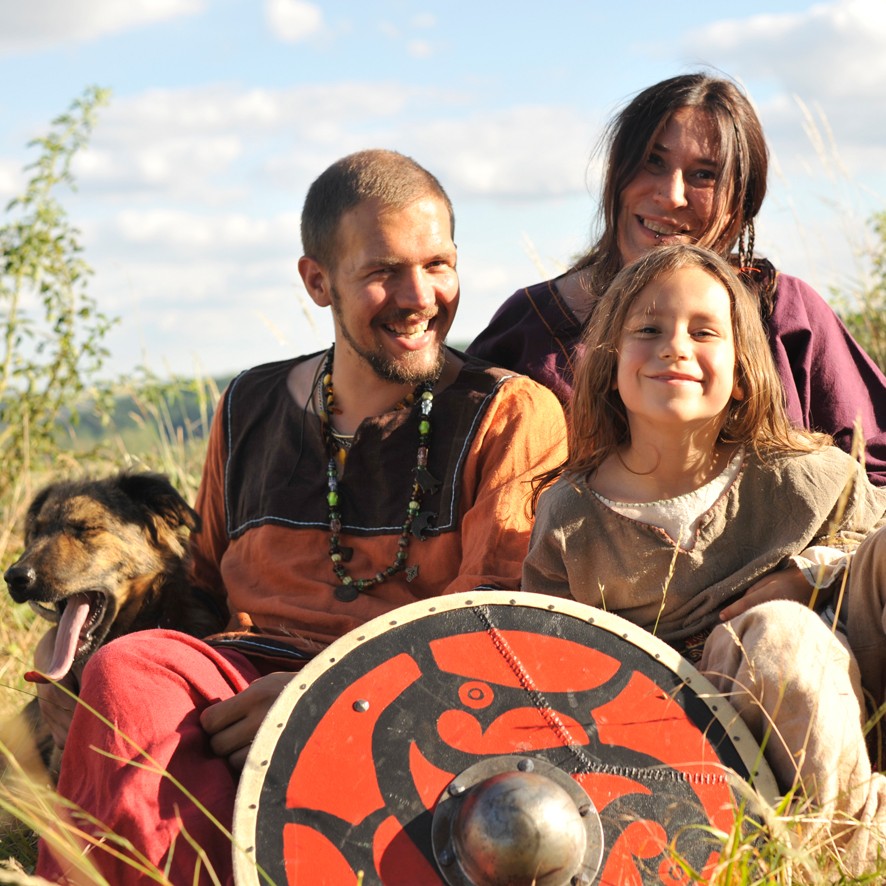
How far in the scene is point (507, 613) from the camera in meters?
2.70

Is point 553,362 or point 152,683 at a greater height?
point 553,362

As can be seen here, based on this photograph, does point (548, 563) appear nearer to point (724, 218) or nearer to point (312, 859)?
point (312, 859)

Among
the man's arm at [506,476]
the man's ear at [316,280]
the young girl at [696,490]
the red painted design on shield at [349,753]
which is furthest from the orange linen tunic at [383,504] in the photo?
the red painted design on shield at [349,753]

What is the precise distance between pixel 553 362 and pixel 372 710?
1.80 metres

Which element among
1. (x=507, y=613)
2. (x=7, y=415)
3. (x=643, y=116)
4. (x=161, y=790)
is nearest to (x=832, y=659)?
(x=507, y=613)

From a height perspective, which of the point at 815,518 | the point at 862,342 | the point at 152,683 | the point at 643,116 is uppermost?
the point at 643,116

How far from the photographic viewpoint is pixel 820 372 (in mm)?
3752

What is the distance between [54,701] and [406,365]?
1471 mm

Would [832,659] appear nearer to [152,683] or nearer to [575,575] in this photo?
[575,575]

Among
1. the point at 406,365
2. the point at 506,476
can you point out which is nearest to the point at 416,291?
the point at 406,365

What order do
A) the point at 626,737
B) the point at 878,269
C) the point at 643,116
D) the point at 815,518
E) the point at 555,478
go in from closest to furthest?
the point at 626,737 < the point at 815,518 < the point at 555,478 < the point at 643,116 < the point at 878,269

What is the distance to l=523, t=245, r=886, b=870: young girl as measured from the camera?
285 centimetres

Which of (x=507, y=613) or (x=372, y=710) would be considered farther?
(x=507, y=613)

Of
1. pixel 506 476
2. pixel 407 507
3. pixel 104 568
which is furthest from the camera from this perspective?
pixel 104 568
